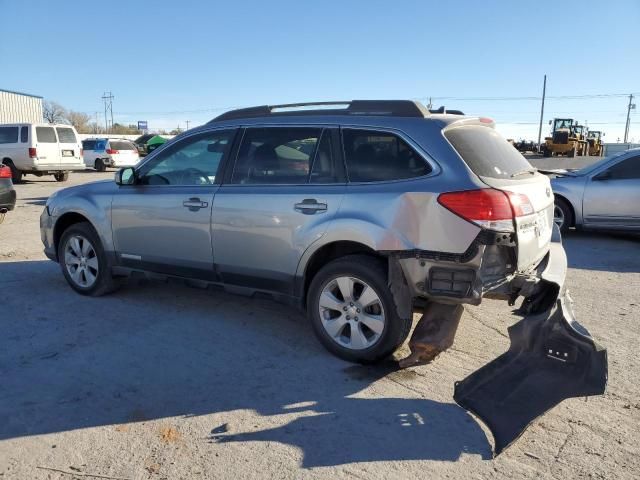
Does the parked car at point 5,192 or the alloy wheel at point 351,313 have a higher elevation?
the parked car at point 5,192

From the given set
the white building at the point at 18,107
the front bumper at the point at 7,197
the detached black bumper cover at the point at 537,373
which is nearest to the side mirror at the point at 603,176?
the detached black bumper cover at the point at 537,373

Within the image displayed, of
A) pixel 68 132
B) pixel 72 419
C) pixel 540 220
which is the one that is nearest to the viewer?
pixel 72 419

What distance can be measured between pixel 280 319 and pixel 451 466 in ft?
8.05

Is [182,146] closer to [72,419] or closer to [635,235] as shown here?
[72,419]

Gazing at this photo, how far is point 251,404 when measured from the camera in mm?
3434

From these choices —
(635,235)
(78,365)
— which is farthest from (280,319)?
(635,235)

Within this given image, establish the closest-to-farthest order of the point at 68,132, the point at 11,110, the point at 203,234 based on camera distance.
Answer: the point at 203,234 → the point at 68,132 → the point at 11,110

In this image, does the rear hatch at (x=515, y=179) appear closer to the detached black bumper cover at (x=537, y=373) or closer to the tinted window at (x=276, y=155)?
the detached black bumper cover at (x=537, y=373)

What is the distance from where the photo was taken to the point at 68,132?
19188 mm

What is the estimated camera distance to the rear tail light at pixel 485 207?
3.41m

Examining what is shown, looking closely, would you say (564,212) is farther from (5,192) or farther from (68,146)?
(68,146)

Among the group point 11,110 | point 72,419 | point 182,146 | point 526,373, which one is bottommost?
point 72,419

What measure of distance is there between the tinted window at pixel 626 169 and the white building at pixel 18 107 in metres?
40.6

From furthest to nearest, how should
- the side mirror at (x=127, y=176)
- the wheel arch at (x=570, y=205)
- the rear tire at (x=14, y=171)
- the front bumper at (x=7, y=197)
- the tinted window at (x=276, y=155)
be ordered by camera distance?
the rear tire at (x=14, y=171) < the front bumper at (x=7, y=197) < the wheel arch at (x=570, y=205) < the side mirror at (x=127, y=176) < the tinted window at (x=276, y=155)
